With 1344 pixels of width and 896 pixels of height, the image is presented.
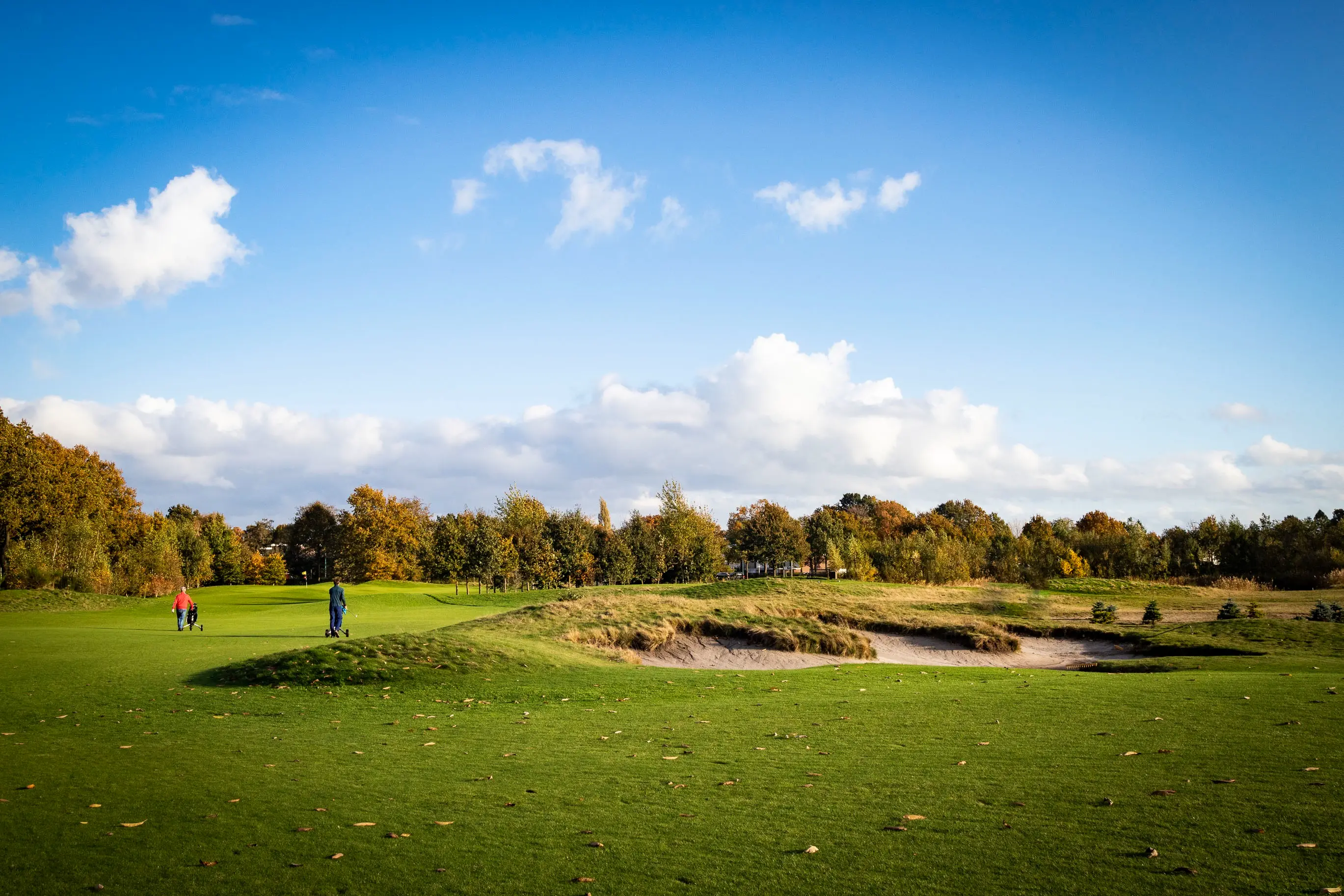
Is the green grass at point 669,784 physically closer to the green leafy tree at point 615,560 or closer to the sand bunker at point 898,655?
the sand bunker at point 898,655

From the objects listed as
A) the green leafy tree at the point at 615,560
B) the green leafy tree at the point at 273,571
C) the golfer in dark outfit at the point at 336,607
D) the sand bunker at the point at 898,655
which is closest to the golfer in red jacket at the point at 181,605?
the golfer in dark outfit at the point at 336,607

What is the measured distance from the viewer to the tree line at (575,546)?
59.3 meters

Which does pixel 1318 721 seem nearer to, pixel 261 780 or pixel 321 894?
pixel 321 894

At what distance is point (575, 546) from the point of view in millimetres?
73312

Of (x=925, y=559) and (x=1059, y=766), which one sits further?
(x=925, y=559)

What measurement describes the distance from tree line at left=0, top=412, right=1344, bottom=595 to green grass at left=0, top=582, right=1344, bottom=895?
46.9m

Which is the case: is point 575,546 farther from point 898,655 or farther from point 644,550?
point 898,655

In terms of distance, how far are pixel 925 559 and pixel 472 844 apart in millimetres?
64630

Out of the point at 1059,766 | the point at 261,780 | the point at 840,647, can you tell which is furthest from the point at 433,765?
the point at 840,647

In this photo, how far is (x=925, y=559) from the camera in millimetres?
67438

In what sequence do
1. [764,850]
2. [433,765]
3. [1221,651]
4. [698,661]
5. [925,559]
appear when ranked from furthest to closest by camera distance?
[925,559], [698,661], [1221,651], [433,765], [764,850]

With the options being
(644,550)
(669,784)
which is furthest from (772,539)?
(669,784)

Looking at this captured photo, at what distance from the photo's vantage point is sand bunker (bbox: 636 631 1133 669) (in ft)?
95.3

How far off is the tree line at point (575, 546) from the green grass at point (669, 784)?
46.9 meters
